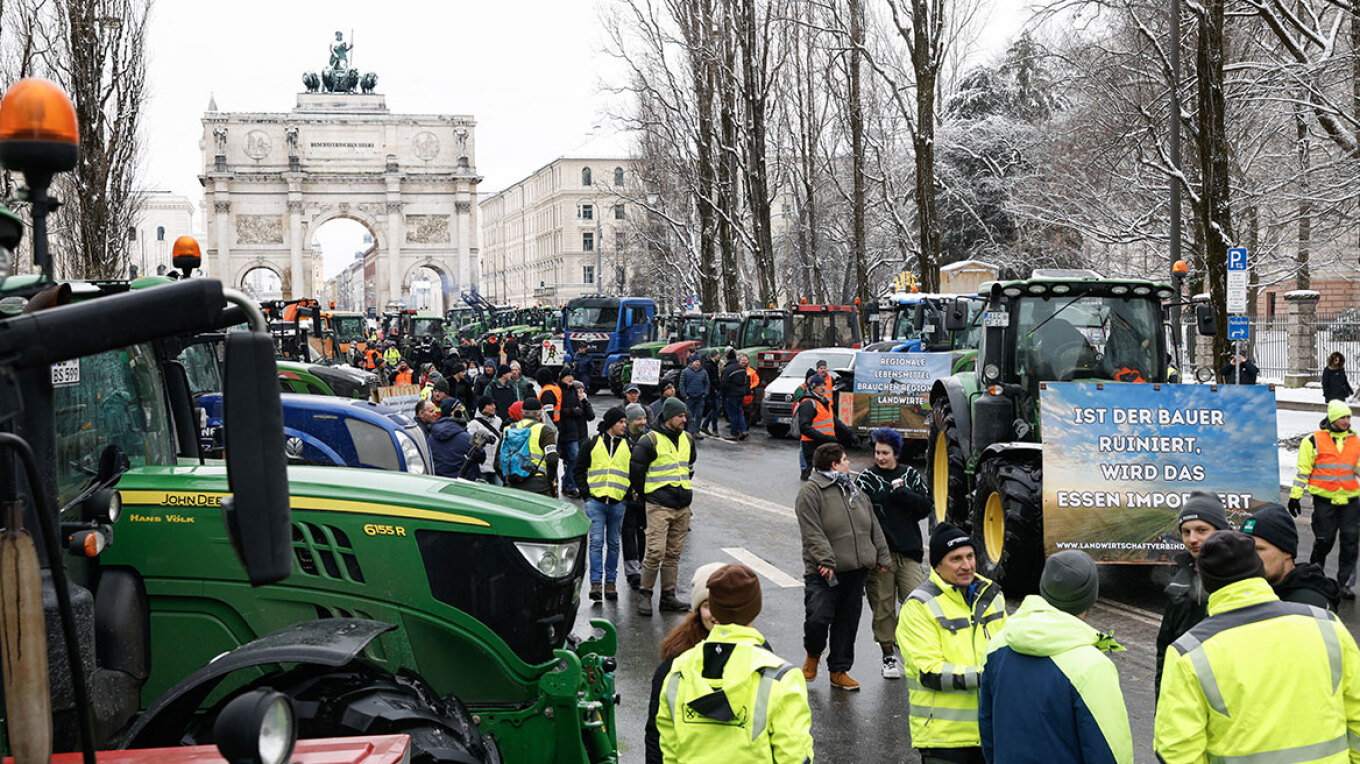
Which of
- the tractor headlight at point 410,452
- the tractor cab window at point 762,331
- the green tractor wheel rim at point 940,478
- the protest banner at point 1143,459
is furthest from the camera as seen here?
the tractor cab window at point 762,331

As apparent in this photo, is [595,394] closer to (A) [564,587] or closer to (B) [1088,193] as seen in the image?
(B) [1088,193]

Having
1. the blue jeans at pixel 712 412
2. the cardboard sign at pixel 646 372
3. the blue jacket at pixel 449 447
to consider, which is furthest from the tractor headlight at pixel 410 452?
the blue jeans at pixel 712 412

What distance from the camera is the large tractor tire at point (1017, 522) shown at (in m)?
10.9

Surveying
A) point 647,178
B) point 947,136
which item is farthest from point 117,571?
point 647,178

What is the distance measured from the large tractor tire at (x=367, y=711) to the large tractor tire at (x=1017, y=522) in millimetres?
6716

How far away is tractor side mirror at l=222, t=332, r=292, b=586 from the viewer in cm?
275

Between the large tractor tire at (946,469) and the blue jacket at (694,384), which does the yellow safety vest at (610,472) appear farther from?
the blue jacket at (694,384)

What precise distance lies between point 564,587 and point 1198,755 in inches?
106

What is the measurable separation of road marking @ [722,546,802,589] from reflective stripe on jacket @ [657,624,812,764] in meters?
6.98

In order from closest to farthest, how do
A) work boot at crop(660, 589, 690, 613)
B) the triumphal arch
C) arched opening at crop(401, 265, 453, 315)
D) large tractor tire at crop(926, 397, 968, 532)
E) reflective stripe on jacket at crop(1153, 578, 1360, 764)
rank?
reflective stripe on jacket at crop(1153, 578, 1360, 764) → work boot at crop(660, 589, 690, 613) → large tractor tire at crop(926, 397, 968, 532) → the triumphal arch → arched opening at crop(401, 265, 453, 315)

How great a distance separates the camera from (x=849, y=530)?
881 centimetres

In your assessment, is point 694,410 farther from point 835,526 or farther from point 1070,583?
point 1070,583

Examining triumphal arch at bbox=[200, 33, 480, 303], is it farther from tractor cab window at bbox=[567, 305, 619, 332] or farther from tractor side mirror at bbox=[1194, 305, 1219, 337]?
tractor side mirror at bbox=[1194, 305, 1219, 337]

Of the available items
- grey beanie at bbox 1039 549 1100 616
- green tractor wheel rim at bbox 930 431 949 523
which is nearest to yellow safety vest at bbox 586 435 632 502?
green tractor wheel rim at bbox 930 431 949 523
